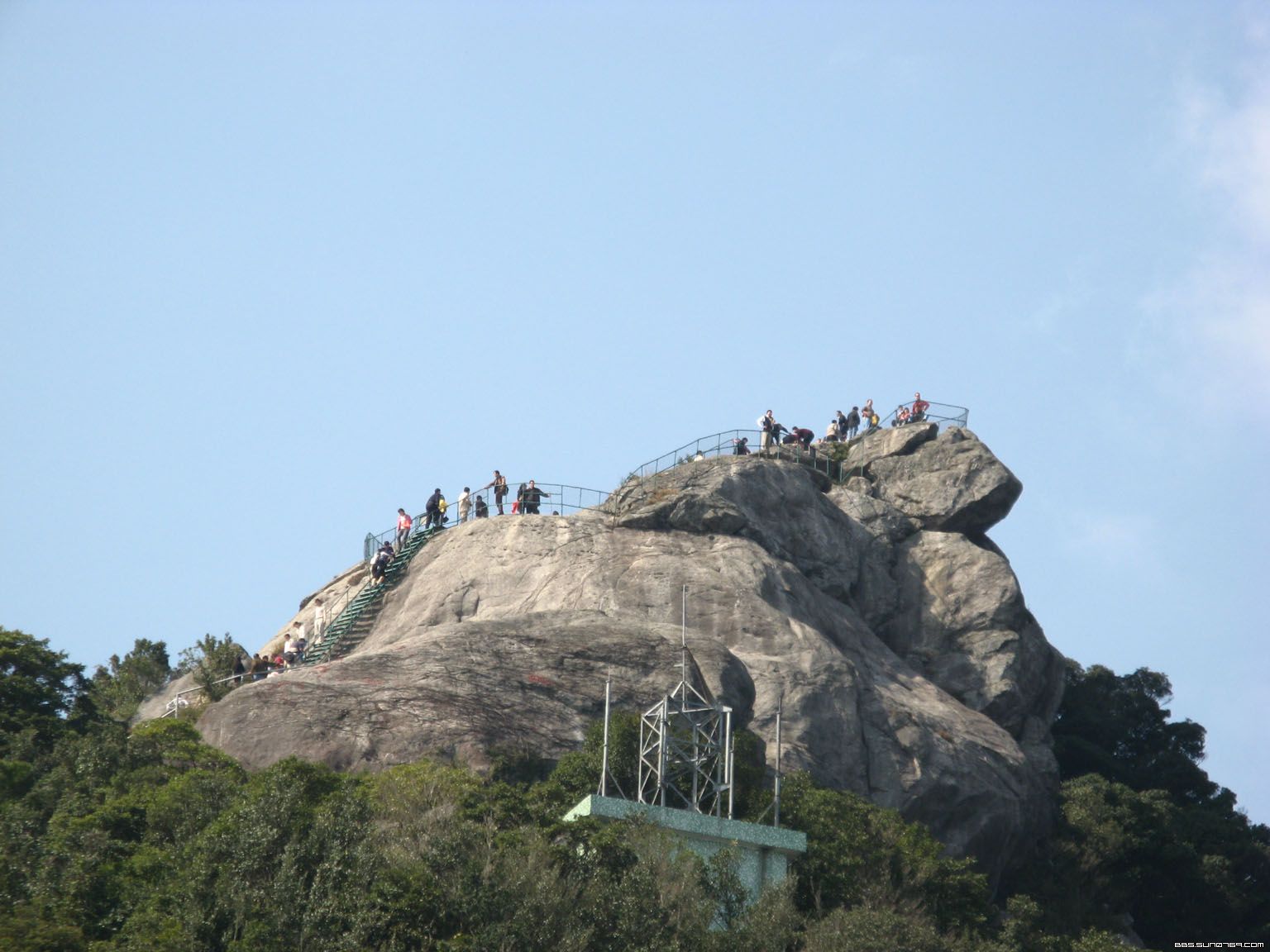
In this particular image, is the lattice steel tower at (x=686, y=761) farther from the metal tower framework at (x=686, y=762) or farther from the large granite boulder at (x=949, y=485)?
the large granite boulder at (x=949, y=485)

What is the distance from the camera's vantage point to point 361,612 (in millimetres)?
72312

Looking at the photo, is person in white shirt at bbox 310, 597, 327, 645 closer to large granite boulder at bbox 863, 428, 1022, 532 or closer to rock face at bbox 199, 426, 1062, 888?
rock face at bbox 199, 426, 1062, 888

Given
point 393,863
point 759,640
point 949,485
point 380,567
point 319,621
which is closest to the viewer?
point 393,863

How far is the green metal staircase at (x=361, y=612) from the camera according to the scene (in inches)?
2793

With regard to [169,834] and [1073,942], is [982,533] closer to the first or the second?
Answer: [1073,942]

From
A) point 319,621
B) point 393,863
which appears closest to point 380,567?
point 319,621

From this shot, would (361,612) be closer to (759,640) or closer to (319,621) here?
(319,621)

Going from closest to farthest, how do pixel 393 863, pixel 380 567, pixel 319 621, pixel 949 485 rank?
pixel 393 863 → pixel 380 567 → pixel 319 621 → pixel 949 485

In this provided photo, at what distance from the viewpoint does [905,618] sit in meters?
78.9

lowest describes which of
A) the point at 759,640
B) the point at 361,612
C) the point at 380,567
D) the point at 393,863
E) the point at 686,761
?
the point at 393,863

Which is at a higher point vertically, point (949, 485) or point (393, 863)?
point (949, 485)

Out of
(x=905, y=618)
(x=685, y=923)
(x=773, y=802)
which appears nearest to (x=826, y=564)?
(x=905, y=618)

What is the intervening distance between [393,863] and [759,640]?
78.6 ft

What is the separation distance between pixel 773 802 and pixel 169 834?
48.0ft
